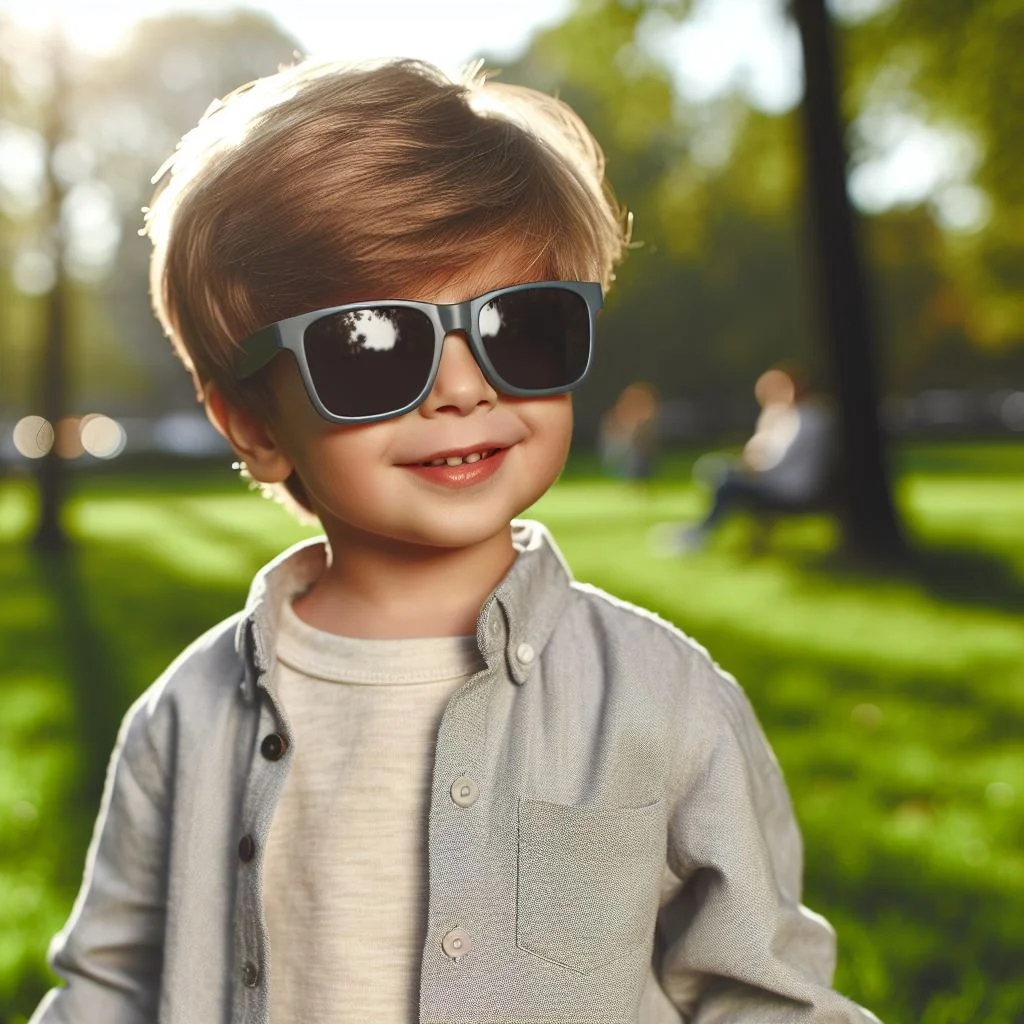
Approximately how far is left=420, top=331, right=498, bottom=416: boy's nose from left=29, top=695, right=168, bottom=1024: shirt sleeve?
2.15 ft

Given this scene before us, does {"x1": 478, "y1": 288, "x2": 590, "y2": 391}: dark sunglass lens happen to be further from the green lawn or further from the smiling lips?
the green lawn

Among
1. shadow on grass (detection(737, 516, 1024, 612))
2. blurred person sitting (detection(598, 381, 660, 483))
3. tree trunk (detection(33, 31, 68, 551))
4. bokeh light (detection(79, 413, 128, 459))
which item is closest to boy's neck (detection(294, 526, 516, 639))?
shadow on grass (detection(737, 516, 1024, 612))

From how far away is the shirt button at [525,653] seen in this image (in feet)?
5.38

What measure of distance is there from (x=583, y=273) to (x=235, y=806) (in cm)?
90

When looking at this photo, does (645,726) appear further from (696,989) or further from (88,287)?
(88,287)

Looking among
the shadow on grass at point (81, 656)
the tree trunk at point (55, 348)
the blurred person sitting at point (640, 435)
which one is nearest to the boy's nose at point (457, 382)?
the shadow on grass at point (81, 656)

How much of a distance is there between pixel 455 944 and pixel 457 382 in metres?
0.69

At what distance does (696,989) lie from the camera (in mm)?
1670

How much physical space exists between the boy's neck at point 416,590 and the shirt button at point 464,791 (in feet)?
0.80

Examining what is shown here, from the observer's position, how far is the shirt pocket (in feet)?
5.07

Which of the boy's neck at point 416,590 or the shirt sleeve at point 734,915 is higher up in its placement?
the boy's neck at point 416,590

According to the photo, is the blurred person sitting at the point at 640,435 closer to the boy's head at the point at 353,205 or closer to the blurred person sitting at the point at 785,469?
the blurred person sitting at the point at 785,469

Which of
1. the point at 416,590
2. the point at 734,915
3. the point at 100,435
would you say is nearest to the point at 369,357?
the point at 416,590

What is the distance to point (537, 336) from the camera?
5.27 feet
